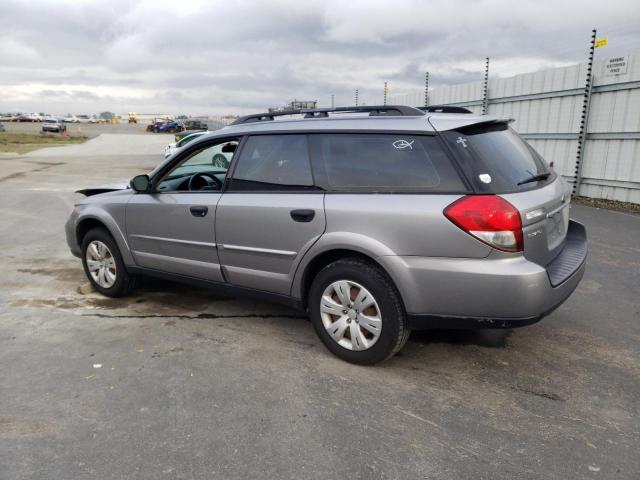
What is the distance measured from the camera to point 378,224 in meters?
3.37

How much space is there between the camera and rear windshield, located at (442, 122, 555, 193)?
321 cm

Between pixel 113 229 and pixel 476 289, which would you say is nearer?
pixel 476 289

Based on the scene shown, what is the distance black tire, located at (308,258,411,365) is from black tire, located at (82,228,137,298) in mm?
2264

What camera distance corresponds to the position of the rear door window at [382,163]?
10.8 feet

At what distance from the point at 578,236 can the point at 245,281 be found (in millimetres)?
2625

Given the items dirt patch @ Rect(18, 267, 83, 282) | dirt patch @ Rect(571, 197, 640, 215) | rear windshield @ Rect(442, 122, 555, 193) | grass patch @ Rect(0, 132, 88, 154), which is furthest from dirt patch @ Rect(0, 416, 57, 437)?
grass patch @ Rect(0, 132, 88, 154)

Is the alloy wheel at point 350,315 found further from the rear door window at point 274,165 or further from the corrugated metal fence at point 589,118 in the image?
the corrugated metal fence at point 589,118

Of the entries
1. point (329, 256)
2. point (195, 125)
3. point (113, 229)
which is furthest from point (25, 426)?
point (195, 125)

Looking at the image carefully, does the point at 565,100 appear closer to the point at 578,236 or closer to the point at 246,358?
the point at 578,236

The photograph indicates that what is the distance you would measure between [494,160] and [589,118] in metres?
8.18

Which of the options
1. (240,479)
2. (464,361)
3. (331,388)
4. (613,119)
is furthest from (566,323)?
(613,119)

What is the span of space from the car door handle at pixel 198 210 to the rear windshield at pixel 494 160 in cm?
197

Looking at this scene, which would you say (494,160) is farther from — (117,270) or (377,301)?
(117,270)

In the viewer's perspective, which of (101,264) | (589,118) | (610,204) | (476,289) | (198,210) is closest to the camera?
(476,289)
